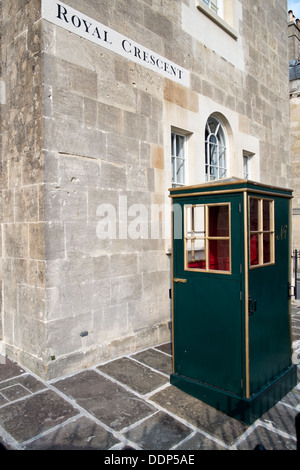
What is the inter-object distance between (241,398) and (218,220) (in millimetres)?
1786

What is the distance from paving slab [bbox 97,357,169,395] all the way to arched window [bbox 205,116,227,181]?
13.7 ft

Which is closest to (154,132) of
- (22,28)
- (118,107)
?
(118,107)

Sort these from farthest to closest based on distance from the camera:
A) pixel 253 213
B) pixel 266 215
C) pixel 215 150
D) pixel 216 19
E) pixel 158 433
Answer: pixel 215 150
pixel 216 19
pixel 266 215
pixel 253 213
pixel 158 433

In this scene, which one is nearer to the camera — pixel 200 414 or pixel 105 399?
pixel 200 414

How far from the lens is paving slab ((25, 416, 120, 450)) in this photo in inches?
117

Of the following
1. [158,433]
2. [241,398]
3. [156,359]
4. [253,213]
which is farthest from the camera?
[156,359]

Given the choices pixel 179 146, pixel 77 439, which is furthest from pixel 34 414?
pixel 179 146

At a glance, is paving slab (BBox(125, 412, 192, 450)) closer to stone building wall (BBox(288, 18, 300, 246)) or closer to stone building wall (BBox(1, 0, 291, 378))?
stone building wall (BBox(1, 0, 291, 378))

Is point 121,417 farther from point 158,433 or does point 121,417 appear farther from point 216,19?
point 216,19

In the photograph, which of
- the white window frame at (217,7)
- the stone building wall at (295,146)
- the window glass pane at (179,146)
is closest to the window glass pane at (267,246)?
the window glass pane at (179,146)

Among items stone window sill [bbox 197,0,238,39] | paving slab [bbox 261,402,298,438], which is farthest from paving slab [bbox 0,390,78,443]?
stone window sill [bbox 197,0,238,39]

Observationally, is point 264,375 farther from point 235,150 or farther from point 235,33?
point 235,33

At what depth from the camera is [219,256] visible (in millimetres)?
4000

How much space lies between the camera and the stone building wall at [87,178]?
173 inches
